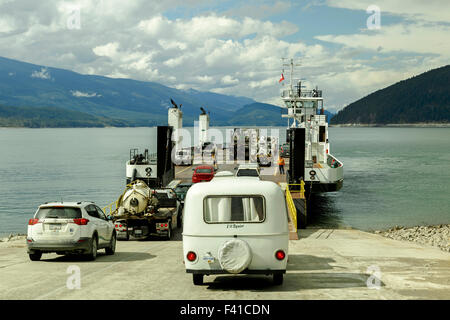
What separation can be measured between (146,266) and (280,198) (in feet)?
17.0

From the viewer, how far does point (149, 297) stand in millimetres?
10023

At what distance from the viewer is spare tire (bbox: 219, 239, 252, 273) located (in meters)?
10.6

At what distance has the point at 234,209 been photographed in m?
11.0

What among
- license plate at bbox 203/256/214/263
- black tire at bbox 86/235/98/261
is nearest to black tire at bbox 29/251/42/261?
black tire at bbox 86/235/98/261

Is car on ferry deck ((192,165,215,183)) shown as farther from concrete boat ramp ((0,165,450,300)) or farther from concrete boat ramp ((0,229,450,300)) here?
concrete boat ramp ((0,229,450,300))

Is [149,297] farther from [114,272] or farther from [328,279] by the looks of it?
[328,279]

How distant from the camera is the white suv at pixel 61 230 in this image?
1487 centimetres

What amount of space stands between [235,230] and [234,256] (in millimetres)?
526

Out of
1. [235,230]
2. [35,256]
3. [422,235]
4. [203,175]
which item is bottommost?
[422,235]
